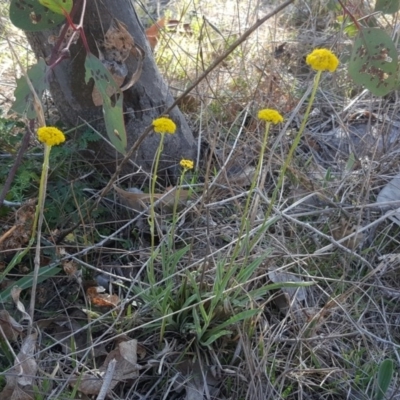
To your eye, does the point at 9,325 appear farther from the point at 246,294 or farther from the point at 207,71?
the point at 207,71

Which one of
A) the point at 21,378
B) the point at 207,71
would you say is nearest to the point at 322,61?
the point at 207,71

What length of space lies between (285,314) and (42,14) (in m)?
0.95

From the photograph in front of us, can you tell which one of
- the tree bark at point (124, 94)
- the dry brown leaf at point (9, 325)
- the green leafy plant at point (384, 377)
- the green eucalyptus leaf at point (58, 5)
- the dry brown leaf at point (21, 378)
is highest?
the green eucalyptus leaf at point (58, 5)

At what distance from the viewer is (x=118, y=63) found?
172 cm

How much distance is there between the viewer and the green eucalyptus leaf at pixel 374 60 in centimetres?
134

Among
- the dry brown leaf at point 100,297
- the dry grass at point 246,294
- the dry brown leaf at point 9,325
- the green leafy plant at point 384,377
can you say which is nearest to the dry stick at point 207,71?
the dry grass at point 246,294

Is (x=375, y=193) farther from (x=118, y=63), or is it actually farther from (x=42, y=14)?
(x=42, y=14)

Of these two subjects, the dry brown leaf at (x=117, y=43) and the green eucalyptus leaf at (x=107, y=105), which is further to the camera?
the dry brown leaf at (x=117, y=43)

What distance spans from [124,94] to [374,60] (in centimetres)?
81

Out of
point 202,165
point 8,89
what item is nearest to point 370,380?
point 202,165

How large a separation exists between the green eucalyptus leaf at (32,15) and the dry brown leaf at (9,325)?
65 centimetres

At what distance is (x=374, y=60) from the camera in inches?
53.1

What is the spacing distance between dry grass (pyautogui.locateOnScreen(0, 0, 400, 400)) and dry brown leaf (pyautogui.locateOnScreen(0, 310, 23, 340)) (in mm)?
55

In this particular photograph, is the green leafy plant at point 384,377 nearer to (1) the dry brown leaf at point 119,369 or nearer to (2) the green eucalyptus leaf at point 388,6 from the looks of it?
(1) the dry brown leaf at point 119,369
